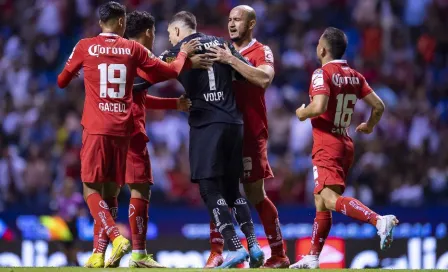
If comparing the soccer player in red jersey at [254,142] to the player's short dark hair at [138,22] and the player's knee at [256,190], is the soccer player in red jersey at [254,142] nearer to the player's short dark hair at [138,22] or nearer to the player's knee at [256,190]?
the player's knee at [256,190]

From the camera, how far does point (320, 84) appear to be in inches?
404

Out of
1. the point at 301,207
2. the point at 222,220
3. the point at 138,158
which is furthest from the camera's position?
the point at 301,207

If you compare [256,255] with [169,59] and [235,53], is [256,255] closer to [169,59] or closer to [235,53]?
[235,53]

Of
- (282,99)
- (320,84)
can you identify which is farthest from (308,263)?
(282,99)

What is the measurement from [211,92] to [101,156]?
3.90 ft

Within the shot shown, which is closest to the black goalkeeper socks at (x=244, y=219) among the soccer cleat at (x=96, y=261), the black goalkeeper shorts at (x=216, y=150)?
the black goalkeeper shorts at (x=216, y=150)

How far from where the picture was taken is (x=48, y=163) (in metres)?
18.1

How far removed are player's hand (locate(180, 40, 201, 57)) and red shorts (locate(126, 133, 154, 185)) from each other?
101 centimetres

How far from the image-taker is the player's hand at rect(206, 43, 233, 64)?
33.5ft

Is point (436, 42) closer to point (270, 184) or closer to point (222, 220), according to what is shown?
point (270, 184)

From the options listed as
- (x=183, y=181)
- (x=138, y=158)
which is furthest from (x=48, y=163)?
(x=138, y=158)

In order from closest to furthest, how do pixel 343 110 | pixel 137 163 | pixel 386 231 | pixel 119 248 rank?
1. pixel 119 248
2. pixel 386 231
3. pixel 343 110
4. pixel 137 163

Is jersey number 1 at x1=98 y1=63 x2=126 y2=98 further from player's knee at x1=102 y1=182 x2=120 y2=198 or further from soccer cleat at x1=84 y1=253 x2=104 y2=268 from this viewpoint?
soccer cleat at x1=84 y1=253 x2=104 y2=268

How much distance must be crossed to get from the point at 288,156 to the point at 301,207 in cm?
233
